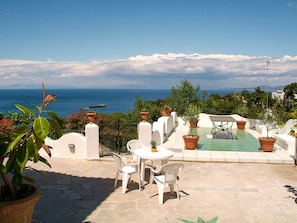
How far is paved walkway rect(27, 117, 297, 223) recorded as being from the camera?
481 centimetres

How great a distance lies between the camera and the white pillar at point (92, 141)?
8.52 m

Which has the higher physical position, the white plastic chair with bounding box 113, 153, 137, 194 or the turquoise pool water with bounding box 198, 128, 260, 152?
the white plastic chair with bounding box 113, 153, 137, 194

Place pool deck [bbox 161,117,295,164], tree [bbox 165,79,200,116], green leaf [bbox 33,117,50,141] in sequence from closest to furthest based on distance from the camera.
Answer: green leaf [bbox 33,117,50,141] < pool deck [bbox 161,117,295,164] < tree [bbox 165,79,200,116]

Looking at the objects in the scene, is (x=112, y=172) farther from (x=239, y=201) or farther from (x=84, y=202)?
(x=239, y=201)

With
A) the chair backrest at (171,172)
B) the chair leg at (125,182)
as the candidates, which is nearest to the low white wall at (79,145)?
the chair leg at (125,182)

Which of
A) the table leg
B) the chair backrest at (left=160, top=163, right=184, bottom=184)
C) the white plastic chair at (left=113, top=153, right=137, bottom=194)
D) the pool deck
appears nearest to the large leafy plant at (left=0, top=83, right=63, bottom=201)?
the chair backrest at (left=160, top=163, right=184, bottom=184)

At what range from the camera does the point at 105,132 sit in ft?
37.1

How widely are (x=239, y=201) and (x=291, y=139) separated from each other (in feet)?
17.7

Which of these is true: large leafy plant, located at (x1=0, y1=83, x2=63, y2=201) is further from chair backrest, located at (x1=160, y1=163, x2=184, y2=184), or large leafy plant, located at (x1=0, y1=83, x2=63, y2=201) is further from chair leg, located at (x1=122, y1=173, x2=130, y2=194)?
chair leg, located at (x1=122, y1=173, x2=130, y2=194)

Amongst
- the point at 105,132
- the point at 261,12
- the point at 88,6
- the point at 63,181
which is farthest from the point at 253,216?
the point at 261,12

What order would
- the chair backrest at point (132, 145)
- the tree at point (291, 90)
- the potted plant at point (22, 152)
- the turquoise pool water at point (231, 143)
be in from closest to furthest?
1. the potted plant at point (22, 152)
2. the chair backrest at point (132, 145)
3. the turquoise pool water at point (231, 143)
4. the tree at point (291, 90)

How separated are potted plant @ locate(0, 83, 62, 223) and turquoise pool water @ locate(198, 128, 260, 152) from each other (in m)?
7.65

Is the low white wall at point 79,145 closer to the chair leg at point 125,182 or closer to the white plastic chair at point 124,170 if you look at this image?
the white plastic chair at point 124,170

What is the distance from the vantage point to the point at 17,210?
10.4 feet
